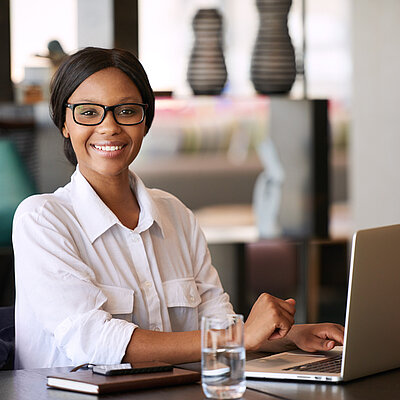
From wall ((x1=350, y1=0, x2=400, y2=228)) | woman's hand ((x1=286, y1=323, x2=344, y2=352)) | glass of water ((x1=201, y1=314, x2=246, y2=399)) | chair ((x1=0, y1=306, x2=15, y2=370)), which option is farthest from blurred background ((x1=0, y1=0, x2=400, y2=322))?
glass of water ((x1=201, y1=314, x2=246, y2=399))

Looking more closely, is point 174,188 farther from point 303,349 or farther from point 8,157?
point 303,349

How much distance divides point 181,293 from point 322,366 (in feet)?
1.85

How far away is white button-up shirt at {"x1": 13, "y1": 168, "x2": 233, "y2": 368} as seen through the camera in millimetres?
1909

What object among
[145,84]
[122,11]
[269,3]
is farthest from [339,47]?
[145,84]

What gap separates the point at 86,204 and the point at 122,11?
196 centimetres

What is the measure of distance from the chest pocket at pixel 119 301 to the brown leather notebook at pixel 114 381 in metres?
0.38

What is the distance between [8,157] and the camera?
148 inches

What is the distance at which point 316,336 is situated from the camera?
6.50 ft

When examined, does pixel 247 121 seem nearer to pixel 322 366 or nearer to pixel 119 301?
pixel 119 301

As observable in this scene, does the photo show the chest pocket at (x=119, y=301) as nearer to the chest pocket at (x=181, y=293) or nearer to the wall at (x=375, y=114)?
the chest pocket at (x=181, y=293)

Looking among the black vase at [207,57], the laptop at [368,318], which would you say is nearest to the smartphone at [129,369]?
the laptop at [368,318]

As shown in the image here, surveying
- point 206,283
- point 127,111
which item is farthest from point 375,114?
point 127,111

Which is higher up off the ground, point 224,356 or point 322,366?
point 224,356

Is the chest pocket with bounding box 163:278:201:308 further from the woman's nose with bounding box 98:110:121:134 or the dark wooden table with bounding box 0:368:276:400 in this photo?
the dark wooden table with bounding box 0:368:276:400
